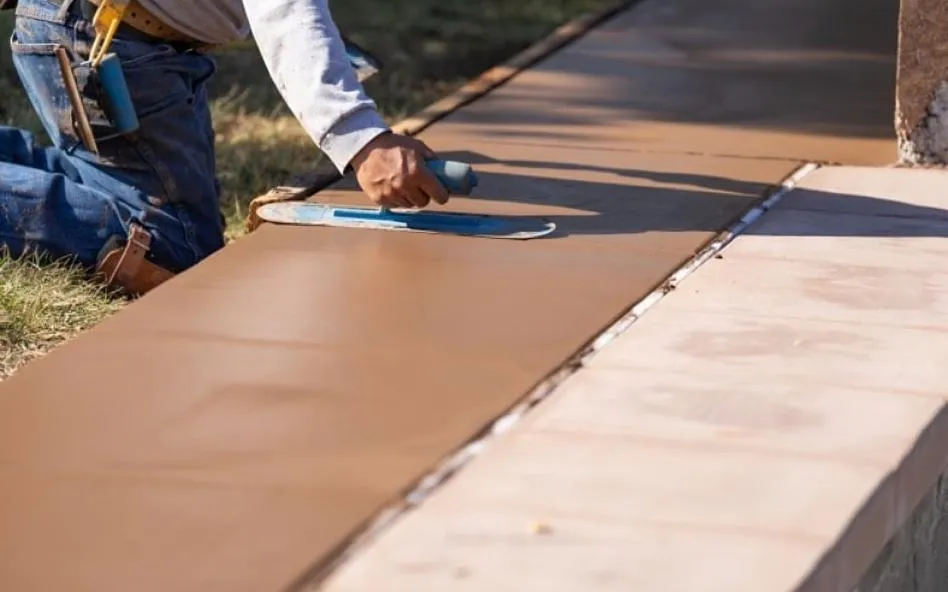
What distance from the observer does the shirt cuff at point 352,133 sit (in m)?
3.95

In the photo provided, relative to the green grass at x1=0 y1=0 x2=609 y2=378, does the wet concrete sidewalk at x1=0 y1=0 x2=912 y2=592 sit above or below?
above

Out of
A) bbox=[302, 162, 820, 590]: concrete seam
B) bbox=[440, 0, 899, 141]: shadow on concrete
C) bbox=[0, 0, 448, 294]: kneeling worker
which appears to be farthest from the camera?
bbox=[440, 0, 899, 141]: shadow on concrete

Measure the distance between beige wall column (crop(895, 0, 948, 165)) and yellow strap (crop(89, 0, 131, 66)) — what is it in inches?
77.6

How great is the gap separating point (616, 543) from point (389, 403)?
71 cm

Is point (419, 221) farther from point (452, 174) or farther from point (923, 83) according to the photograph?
point (923, 83)

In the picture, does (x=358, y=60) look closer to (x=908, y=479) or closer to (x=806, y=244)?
(x=806, y=244)

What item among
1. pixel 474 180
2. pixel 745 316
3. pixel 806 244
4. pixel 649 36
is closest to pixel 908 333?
pixel 745 316

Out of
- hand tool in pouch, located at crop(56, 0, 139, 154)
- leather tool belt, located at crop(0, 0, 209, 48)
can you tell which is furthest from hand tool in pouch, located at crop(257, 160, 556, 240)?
leather tool belt, located at crop(0, 0, 209, 48)

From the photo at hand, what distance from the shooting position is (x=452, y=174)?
3961 millimetres

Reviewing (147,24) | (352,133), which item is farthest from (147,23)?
(352,133)

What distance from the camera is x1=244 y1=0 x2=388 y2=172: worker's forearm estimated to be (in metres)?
3.94

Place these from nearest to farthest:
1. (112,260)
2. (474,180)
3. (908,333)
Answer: (908,333) < (474,180) < (112,260)

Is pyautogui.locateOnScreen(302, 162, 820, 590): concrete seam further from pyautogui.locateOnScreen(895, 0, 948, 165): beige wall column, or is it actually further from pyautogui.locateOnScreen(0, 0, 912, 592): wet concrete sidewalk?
pyautogui.locateOnScreen(895, 0, 948, 165): beige wall column

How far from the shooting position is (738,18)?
6.78m
